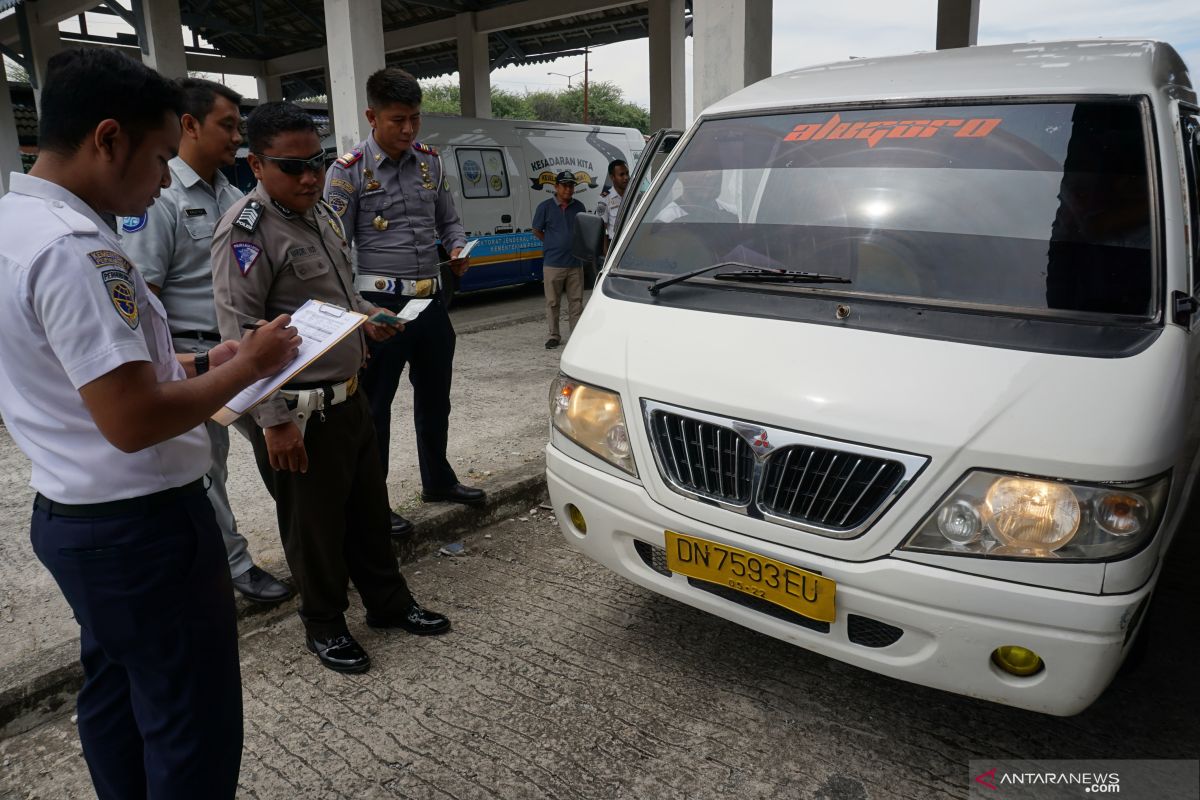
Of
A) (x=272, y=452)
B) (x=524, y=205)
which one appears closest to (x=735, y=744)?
(x=272, y=452)

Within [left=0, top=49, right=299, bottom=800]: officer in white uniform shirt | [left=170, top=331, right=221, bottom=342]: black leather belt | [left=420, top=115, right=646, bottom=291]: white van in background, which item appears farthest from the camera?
[left=420, top=115, right=646, bottom=291]: white van in background

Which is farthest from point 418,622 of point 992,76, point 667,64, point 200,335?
point 667,64

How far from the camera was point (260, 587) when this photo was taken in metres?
3.21

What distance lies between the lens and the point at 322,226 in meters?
2.76

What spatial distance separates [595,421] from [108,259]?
1450mm

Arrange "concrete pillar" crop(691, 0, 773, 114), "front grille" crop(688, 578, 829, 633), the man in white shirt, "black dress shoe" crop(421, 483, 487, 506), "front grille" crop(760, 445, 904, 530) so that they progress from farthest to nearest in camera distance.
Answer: the man in white shirt
"concrete pillar" crop(691, 0, 773, 114)
"black dress shoe" crop(421, 483, 487, 506)
"front grille" crop(688, 578, 829, 633)
"front grille" crop(760, 445, 904, 530)

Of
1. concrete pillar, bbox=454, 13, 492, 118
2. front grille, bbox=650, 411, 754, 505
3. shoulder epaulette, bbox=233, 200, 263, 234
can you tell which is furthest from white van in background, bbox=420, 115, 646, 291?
front grille, bbox=650, 411, 754, 505

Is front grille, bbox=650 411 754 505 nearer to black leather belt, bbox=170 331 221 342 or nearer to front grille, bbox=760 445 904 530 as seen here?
front grille, bbox=760 445 904 530

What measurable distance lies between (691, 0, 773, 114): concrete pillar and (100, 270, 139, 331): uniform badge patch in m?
6.22

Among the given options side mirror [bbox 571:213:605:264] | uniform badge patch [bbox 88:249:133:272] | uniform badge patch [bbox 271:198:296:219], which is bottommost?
side mirror [bbox 571:213:605:264]

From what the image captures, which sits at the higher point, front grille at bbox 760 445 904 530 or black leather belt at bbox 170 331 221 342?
black leather belt at bbox 170 331 221 342

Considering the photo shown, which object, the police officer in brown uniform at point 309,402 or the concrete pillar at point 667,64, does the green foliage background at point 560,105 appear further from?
the police officer in brown uniform at point 309,402

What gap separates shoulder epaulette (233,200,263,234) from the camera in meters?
2.49

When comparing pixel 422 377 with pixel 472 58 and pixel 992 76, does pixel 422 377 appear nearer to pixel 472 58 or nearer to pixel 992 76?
pixel 992 76
